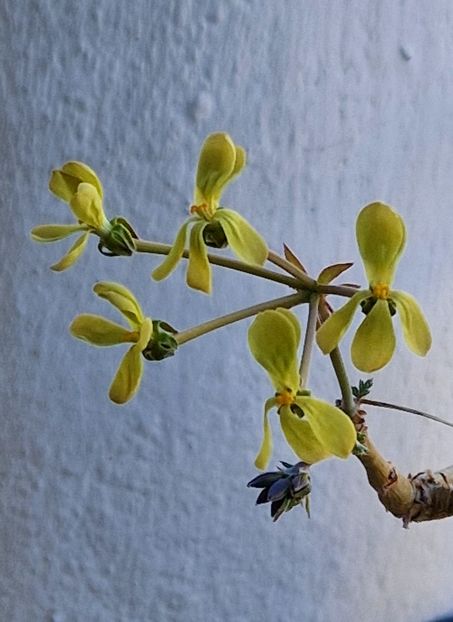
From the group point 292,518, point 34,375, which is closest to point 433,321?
point 292,518

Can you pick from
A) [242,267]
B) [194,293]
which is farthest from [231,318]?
[194,293]

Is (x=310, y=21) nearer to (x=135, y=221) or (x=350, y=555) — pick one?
(x=135, y=221)

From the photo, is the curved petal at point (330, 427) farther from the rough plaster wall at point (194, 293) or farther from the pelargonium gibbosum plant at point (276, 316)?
the rough plaster wall at point (194, 293)

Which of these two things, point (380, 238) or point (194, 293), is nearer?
point (380, 238)

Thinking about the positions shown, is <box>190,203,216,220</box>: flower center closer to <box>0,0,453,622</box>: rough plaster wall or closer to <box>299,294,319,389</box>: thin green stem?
<box>299,294,319,389</box>: thin green stem

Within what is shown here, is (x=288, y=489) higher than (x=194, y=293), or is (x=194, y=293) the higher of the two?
(x=194, y=293)

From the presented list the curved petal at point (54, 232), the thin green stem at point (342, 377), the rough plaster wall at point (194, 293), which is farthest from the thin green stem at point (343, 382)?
the rough plaster wall at point (194, 293)

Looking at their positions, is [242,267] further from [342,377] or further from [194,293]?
[194,293]
